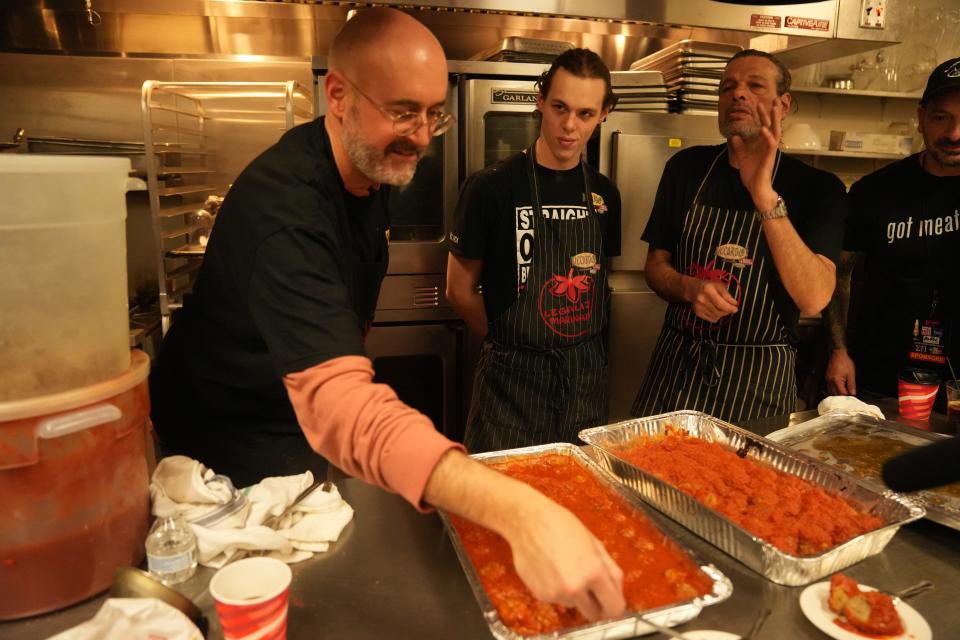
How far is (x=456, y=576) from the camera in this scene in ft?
3.92

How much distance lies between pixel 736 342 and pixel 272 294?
172 centimetres

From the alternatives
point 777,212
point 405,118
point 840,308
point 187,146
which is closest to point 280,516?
point 405,118

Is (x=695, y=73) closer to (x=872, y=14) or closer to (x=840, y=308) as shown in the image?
(x=872, y=14)

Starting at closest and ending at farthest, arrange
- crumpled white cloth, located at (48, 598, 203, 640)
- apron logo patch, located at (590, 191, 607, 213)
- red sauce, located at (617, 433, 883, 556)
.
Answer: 1. crumpled white cloth, located at (48, 598, 203, 640)
2. red sauce, located at (617, 433, 883, 556)
3. apron logo patch, located at (590, 191, 607, 213)

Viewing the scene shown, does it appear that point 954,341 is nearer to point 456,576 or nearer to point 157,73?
point 456,576

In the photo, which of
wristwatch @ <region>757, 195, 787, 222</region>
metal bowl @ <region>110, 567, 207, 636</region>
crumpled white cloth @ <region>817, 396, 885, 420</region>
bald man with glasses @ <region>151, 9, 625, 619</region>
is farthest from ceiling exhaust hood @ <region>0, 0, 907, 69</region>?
metal bowl @ <region>110, 567, 207, 636</region>

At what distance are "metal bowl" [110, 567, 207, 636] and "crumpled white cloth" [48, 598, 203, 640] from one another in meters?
0.04

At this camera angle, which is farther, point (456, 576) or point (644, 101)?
point (644, 101)

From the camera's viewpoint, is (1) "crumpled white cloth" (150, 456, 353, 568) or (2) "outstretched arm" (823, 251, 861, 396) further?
(2) "outstretched arm" (823, 251, 861, 396)

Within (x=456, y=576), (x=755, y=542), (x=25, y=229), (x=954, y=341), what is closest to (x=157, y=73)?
(x=25, y=229)

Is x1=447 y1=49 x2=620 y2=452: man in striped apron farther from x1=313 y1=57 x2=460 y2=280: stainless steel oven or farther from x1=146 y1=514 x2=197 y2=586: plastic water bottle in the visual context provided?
x1=146 y1=514 x2=197 y2=586: plastic water bottle

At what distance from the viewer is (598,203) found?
258 cm

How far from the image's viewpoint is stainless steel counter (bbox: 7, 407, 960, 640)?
1.06 metres

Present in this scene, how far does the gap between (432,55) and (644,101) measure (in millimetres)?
2201
